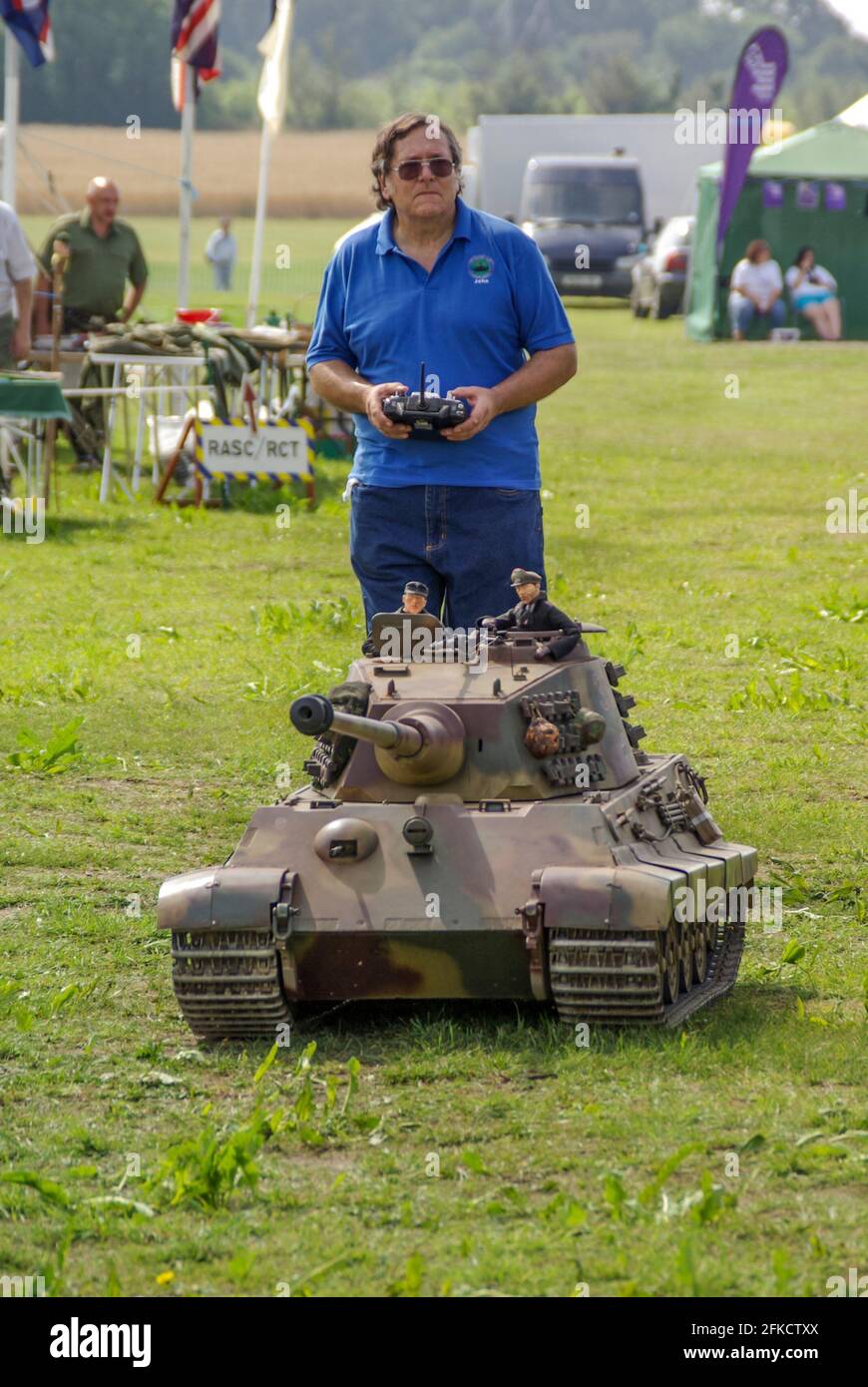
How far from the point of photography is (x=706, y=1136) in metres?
5.45

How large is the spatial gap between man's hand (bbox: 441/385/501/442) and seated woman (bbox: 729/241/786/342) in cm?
2737

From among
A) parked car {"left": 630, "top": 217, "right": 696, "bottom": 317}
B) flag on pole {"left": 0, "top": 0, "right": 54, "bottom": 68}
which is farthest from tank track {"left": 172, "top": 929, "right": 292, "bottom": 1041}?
parked car {"left": 630, "top": 217, "right": 696, "bottom": 317}

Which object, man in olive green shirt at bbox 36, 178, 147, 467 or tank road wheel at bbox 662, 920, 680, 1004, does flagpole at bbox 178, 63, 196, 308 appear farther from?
tank road wheel at bbox 662, 920, 680, 1004

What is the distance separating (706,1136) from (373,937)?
1.23m

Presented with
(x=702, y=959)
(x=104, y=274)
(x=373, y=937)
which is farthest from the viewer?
(x=104, y=274)

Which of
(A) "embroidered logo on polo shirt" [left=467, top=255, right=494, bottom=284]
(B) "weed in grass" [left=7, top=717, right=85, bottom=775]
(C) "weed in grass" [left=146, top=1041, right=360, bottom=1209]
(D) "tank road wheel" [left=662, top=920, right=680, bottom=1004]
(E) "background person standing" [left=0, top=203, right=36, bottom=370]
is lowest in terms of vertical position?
(B) "weed in grass" [left=7, top=717, right=85, bottom=775]

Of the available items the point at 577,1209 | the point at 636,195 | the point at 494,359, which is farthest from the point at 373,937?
the point at 636,195

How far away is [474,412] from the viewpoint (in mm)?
6926

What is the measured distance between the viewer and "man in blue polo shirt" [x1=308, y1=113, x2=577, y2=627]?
707cm

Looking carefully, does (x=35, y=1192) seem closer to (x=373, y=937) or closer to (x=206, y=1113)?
(x=206, y=1113)

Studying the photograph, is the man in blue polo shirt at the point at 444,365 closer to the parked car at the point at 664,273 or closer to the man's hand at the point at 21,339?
the man's hand at the point at 21,339

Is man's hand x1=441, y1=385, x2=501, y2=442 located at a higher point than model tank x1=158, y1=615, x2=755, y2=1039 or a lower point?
higher

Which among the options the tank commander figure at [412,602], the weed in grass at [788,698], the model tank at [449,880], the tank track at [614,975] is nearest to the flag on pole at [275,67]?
the weed in grass at [788,698]

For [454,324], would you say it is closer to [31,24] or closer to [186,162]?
[31,24]
